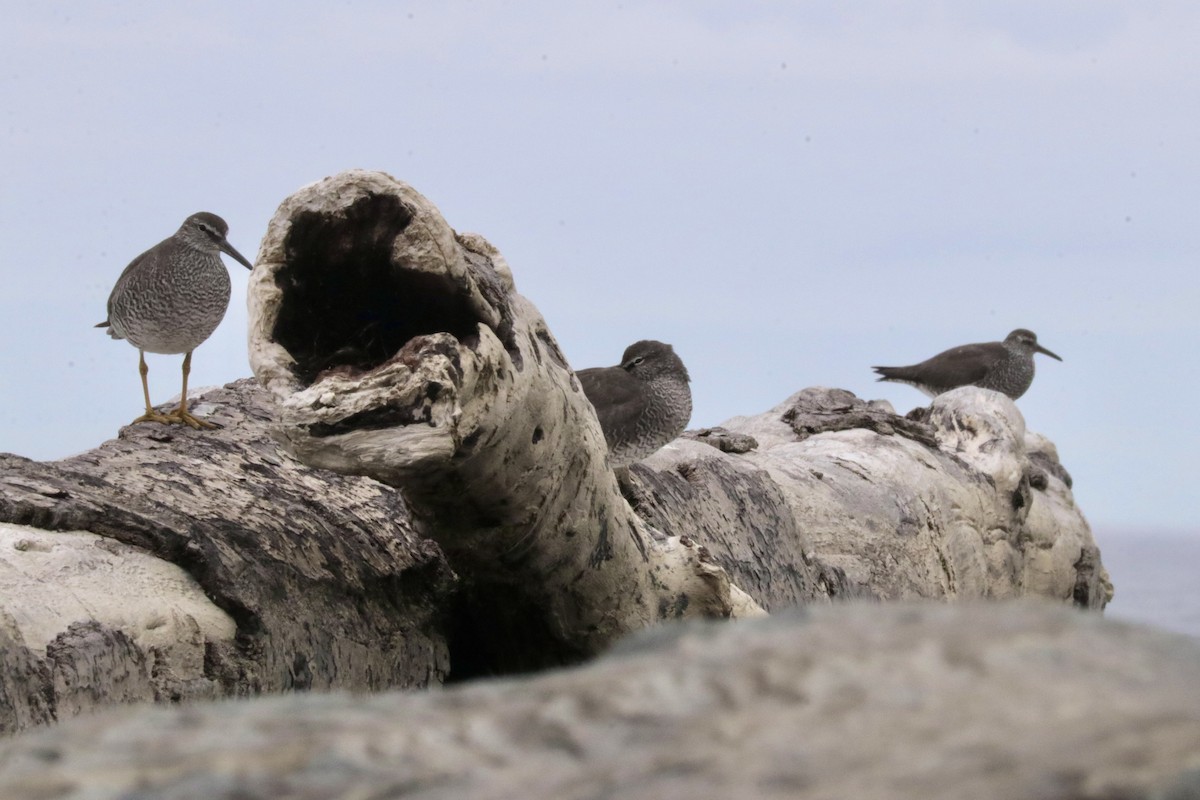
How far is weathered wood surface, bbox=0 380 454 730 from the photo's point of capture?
3631 mm

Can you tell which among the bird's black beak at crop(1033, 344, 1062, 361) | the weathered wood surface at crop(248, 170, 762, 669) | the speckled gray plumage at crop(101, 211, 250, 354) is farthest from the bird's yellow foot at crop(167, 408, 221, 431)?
the bird's black beak at crop(1033, 344, 1062, 361)

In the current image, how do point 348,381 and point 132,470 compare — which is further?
point 132,470

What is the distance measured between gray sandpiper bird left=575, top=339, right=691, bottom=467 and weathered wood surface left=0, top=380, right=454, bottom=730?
148cm

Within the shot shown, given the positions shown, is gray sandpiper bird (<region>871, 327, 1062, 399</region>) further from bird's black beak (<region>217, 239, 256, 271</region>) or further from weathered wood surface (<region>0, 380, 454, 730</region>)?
weathered wood surface (<region>0, 380, 454, 730</region>)

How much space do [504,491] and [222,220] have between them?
5206mm

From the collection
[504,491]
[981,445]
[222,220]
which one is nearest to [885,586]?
[981,445]

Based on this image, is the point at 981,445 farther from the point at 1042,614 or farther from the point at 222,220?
the point at 1042,614

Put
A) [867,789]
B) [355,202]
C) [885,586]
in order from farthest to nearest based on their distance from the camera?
[885,586] < [355,202] < [867,789]

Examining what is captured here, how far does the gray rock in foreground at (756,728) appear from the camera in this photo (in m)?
1.04

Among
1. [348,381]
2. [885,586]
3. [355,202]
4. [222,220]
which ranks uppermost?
[222,220]

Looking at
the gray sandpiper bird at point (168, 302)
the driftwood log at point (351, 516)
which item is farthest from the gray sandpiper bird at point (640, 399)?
the gray sandpiper bird at point (168, 302)

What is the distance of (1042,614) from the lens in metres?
1.27

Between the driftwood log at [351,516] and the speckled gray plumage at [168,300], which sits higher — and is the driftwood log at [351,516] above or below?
below

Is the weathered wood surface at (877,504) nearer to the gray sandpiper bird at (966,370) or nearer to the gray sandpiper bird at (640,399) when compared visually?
the gray sandpiper bird at (640,399)
